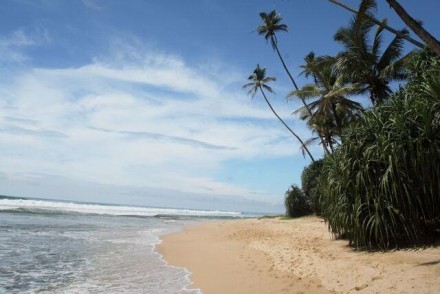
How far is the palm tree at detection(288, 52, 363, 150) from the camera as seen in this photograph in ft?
72.1

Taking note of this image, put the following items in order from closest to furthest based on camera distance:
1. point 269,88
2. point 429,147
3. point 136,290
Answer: point 136,290 → point 429,147 → point 269,88

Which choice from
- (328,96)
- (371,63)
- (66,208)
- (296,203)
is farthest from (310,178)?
(66,208)

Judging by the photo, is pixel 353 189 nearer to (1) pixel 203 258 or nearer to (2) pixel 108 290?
(1) pixel 203 258

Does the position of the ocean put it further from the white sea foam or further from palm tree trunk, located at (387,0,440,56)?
the white sea foam

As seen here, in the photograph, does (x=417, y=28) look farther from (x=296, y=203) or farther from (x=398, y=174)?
(x=296, y=203)

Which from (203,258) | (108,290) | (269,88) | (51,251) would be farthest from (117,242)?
(269,88)

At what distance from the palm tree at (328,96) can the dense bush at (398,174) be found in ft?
36.9

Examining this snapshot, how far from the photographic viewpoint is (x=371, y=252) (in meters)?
9.09

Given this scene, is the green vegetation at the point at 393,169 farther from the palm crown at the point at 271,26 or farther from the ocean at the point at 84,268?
the palm crown at the point at 271,26

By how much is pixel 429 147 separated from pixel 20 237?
15.5 m

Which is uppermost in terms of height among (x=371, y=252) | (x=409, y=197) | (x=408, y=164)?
(x=408, y=164)

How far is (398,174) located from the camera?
28.7 ft

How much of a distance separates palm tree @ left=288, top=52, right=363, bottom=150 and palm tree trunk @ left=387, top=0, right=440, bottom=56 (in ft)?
41.7

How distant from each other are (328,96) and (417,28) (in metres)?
15.4
